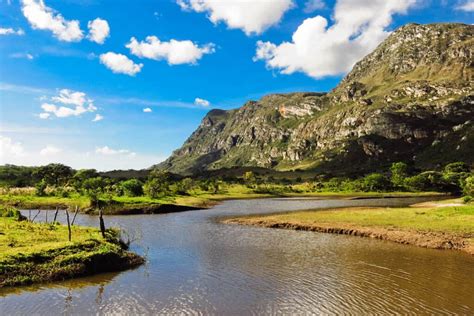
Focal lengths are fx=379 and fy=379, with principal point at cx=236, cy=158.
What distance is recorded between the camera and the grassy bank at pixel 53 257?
3153 cm

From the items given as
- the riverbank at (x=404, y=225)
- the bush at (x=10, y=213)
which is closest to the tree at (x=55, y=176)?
the bush at (x=10, y=213)

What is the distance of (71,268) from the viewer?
110ft

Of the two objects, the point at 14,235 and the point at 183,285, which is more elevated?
the point at 14,235

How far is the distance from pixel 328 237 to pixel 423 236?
12748mm

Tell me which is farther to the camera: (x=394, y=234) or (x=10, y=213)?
(x=10, y=213)

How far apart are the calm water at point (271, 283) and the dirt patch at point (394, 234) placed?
251 centimetres

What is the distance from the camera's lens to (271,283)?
1270 inches

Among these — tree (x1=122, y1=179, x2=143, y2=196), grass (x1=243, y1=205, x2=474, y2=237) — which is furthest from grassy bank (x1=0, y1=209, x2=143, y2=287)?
tree (x1=122, y1=179, x2=143, y2=196)

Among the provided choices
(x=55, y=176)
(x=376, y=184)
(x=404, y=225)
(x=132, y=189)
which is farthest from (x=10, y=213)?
(x=376, y=184)

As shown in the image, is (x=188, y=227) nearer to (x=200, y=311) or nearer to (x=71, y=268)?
(x=71, y=268)

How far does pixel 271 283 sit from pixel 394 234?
28939 millimetres

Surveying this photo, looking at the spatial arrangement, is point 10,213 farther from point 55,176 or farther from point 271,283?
point 55,176

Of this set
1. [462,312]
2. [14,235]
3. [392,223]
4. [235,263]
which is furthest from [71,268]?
[392,223]

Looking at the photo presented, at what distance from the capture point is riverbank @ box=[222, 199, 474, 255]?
159 feet
